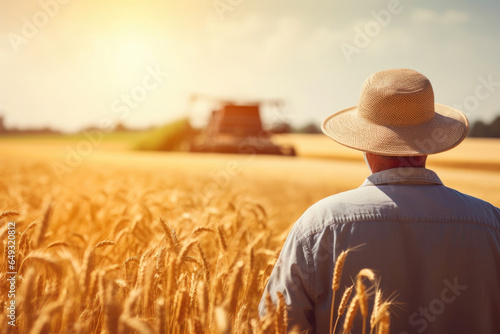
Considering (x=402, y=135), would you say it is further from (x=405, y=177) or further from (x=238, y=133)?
(x=238, y=133)

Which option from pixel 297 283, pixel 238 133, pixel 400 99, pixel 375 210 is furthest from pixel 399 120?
pixel 238 133

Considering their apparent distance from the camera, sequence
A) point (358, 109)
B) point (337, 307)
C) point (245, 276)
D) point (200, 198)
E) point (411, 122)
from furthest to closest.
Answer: point (200, 198), point (245, 276), point (358, 109), point (411, 122), point (337, 307)

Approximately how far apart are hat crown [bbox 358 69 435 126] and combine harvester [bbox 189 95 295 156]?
16.0 metres

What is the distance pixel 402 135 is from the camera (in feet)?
5.01

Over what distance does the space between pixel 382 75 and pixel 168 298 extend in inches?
42.1

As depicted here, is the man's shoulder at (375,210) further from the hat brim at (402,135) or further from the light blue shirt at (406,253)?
the hat brim at (402,135)

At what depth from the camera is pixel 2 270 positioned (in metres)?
1.76

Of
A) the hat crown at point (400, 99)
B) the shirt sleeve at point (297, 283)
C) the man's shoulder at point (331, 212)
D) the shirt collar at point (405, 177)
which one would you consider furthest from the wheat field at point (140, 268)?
the hat crown at point (400, 99)

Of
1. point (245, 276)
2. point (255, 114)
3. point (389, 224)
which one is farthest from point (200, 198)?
point (255, 114)

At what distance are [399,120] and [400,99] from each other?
7cm

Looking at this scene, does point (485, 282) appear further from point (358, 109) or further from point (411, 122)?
point (358, 109)

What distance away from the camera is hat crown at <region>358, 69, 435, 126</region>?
1565mm

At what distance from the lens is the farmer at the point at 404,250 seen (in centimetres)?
138

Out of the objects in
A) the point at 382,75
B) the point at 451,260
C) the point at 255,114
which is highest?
the point at 255,114
